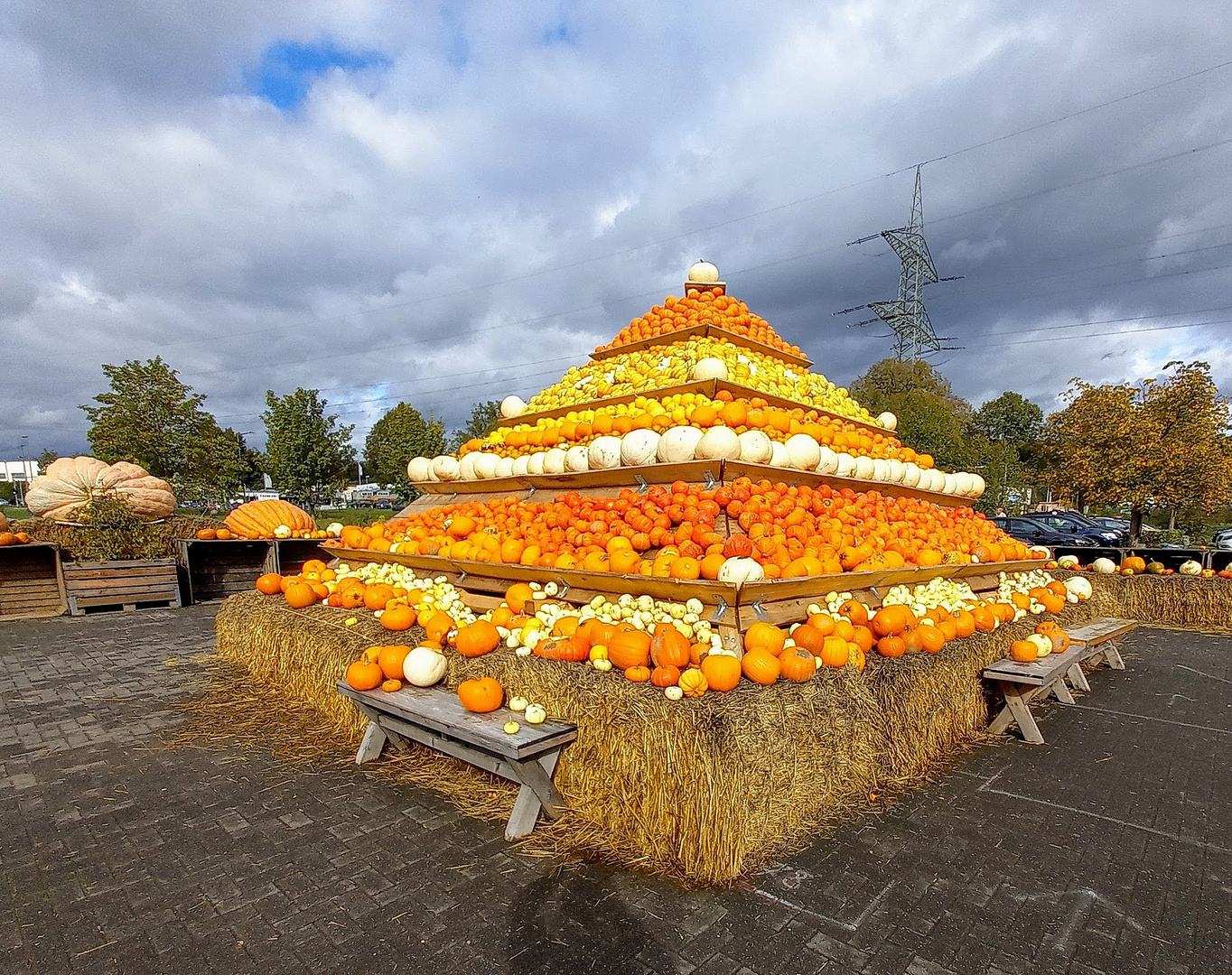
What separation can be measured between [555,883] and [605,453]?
3.14 metres

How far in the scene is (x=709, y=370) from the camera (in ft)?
18.3

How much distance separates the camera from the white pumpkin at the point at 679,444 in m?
4.34

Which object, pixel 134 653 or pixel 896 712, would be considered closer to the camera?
pixel 896 712

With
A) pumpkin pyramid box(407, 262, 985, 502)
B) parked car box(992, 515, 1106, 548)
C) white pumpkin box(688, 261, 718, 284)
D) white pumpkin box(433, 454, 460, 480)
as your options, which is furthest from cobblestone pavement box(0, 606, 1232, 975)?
parked car box(992, 515, 1106, 548)

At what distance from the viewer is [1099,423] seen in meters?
13.7

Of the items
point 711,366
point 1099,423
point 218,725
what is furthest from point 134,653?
point 1099,423

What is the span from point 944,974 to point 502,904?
1.69 metres

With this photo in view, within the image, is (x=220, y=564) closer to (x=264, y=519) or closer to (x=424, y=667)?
(x=264, y=519)

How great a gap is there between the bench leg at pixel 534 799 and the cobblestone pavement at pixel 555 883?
0.13 m

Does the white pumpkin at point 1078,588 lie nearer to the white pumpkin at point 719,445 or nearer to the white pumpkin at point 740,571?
the white pumpkin at point 719,445

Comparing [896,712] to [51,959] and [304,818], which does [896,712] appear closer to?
[304,818]

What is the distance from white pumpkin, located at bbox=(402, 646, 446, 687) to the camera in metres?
3.61

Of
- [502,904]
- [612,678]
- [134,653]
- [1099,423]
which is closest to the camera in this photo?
[502,904]

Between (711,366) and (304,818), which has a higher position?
(711,366)
